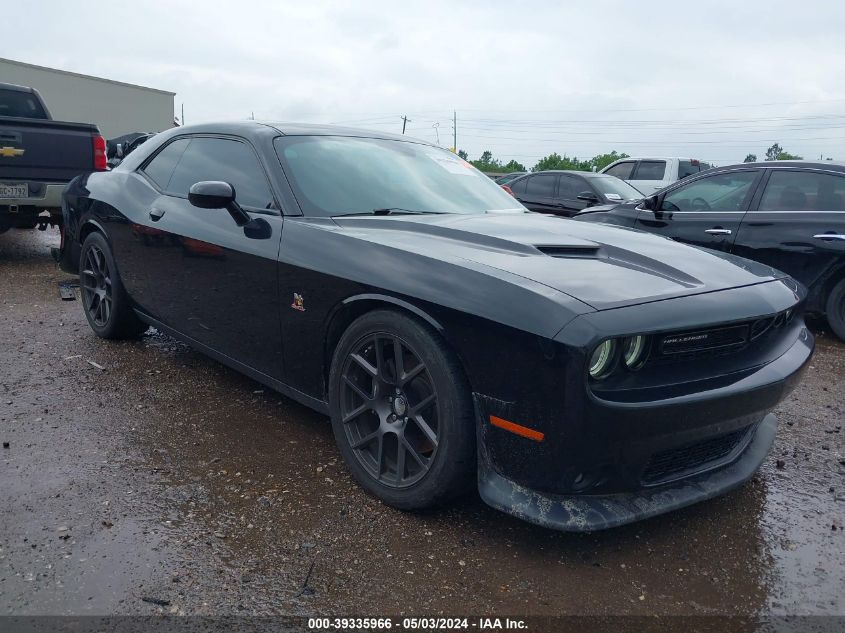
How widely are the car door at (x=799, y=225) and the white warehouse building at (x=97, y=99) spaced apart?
17.5 metres

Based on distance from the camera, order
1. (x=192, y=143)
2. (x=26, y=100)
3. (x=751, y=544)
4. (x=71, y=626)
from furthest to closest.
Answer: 1. (x=26, y=100)
2. (x=192, y=143)
3. (x=751, y=544)
4. (x=71, y=626)

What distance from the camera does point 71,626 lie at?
80.1 inches

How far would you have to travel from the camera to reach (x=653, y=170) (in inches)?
555

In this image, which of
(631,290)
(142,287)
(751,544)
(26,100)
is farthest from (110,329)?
(26,100)

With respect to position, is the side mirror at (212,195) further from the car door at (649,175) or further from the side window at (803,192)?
Result: the car door at (649,175)

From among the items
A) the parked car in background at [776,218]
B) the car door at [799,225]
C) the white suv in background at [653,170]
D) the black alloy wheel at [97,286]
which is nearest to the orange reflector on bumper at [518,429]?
the black alloy wheel at [97,286]

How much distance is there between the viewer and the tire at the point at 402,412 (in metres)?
2.47

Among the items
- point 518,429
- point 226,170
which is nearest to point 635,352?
point 518,429

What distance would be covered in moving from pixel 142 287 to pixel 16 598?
241cm

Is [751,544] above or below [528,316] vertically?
below

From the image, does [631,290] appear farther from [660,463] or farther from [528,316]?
[660,463]

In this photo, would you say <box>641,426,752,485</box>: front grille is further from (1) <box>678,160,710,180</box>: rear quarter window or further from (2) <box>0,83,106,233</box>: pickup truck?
(1) <box>678,160,710,180</box>: rear quarter window

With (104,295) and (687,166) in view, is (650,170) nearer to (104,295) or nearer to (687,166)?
(687,166)

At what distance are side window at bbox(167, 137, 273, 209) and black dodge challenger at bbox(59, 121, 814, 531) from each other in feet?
0.04
